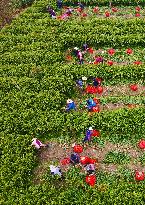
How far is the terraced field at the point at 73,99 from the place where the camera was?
10.1m

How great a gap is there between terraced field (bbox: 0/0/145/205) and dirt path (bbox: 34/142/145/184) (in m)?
0.03

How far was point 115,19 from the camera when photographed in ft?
52.5

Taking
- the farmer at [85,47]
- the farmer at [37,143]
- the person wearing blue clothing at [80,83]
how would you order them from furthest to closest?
the farmer at [85,47], the person wearing blue clothing at [80,83], the farmer at [37,143]

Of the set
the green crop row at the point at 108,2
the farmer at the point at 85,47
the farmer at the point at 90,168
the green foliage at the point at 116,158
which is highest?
the green crop row at the point at 108,2

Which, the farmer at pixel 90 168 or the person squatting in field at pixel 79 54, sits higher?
the person squatting in field at pixel 79 54

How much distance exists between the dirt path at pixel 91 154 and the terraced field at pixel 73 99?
0.08ft

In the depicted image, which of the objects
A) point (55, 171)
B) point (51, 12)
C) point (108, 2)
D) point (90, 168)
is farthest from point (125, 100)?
point (108, 2)

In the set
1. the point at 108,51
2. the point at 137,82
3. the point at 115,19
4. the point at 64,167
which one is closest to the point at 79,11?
the point at 115,19

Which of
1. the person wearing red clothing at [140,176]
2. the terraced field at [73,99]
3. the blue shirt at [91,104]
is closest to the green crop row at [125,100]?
the terraced field at [73,99]

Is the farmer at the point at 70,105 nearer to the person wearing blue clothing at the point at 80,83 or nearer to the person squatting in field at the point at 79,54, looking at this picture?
the person wearing blue clothing at the point at 80,83

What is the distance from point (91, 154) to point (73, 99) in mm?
2300

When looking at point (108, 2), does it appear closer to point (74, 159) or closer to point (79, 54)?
point (79, 54)

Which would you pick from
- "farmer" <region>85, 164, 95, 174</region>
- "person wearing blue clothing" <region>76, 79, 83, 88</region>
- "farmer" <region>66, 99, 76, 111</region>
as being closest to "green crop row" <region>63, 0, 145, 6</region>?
"person wearing blue clothing" <region>76, 79, 83, 88</region>

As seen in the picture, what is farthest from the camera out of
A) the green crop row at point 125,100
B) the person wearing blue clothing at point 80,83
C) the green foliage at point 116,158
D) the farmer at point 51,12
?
the farmer at point 51,12
